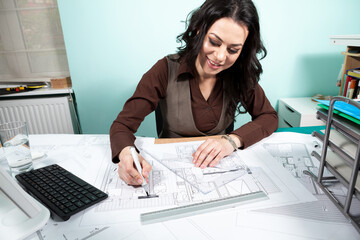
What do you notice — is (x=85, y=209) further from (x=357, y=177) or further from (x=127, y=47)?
(x=127, y=47)

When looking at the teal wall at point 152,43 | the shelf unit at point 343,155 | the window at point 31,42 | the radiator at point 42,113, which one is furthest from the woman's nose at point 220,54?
the window at point 31,42

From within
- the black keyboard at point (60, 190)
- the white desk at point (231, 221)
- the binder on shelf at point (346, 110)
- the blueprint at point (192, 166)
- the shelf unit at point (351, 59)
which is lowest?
the blueprint at point (192, 166)

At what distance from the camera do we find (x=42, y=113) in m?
1.97

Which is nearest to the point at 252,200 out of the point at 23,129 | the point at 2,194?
the point at 2,194

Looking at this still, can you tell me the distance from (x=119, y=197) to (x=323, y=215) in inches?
19.8

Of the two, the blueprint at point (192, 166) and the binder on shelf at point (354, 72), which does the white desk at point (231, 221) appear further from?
the binder on shelf at point (354, 72)

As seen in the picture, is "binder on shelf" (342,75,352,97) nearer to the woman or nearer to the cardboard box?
the woman

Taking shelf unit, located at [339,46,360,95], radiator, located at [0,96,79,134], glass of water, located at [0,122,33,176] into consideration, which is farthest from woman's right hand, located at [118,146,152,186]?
shelf unit, located at [339,46,360,95]

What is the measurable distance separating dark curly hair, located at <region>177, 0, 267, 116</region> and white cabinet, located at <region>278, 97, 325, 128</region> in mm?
795

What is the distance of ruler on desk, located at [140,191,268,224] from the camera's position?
57cm

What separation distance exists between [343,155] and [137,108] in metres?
0.73

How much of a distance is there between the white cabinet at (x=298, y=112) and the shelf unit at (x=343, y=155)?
3.75ft

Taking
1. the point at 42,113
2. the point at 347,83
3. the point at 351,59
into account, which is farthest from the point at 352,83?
the point at 42,113

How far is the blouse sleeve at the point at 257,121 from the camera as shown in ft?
3.08
